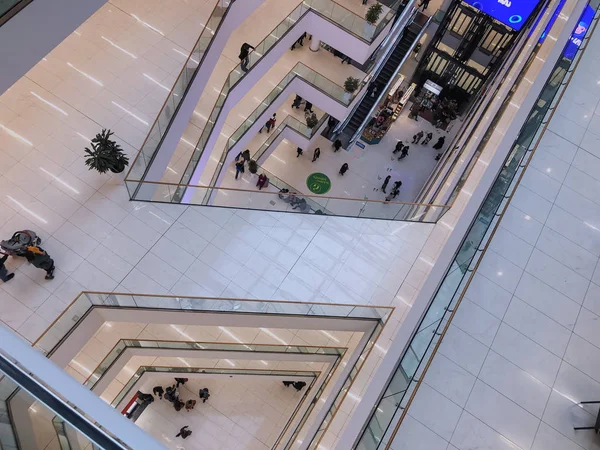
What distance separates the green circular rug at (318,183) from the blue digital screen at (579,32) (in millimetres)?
10114

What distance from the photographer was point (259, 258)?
9039 mm

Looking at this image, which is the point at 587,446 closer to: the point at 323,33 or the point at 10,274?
the point at 10,274

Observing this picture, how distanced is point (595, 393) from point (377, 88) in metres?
16.0

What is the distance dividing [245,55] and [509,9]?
37.2 feet

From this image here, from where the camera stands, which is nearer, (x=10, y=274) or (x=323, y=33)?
(x=10, y=274)

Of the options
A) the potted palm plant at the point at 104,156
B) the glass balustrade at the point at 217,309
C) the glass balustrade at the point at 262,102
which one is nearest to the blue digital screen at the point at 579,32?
the glass balustrade at the point at 217,309

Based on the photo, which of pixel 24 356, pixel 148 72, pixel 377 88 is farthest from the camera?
pixel 377 88

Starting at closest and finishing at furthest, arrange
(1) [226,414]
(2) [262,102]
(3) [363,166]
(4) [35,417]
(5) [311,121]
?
1. (4) [35,417]
2. (1) [226,414]
3. (2) [262,102]
4. (5) [311,121]
5. (3) [363,166]

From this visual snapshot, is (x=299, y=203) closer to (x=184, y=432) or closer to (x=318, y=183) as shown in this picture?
(x=184, y=432)

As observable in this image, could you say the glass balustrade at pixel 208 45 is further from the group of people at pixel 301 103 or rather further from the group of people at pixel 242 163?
the group of people at pixel 301 103

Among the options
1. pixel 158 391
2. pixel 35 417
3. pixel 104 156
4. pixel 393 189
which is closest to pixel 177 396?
pixel 158 391

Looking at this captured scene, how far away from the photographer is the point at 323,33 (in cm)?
1412

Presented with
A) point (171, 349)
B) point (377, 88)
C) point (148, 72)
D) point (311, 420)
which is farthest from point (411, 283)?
point (377, 88)

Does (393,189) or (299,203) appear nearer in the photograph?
(299,203)
